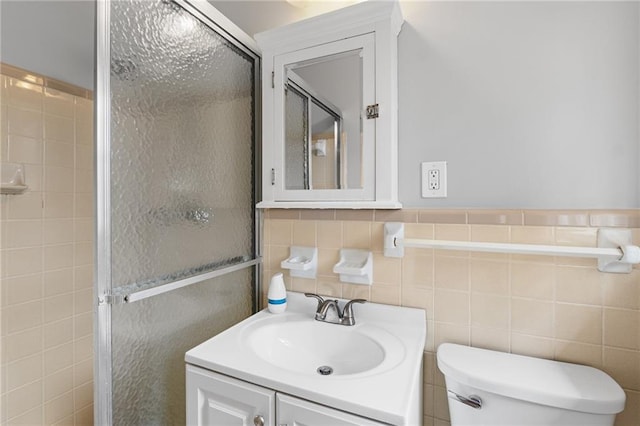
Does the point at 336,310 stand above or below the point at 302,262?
below

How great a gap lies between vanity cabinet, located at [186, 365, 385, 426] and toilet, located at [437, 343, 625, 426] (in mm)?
354

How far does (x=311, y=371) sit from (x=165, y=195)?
731 mm

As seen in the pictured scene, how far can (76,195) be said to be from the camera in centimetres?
153

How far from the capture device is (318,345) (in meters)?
1.05

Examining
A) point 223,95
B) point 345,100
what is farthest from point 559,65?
point 223,95

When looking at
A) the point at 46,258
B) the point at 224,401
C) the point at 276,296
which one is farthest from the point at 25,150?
the point at 224,401

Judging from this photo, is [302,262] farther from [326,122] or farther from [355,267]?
[326,122]

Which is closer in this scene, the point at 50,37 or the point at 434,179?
the point at 434,179

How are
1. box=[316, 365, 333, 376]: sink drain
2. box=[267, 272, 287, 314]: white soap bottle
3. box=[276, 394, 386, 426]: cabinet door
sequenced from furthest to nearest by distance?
1. box=[267, 272, 287, 314]: white soap bottle
2. box=[316, 365, 333, 376]: sink drain
3. box=[276, 394, 386, 426]: cabinet door

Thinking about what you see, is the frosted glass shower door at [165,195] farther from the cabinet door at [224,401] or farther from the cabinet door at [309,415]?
the cabinet door at [309,415]

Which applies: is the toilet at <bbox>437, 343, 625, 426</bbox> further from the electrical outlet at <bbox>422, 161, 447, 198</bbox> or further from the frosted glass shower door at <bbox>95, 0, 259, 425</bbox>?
the frosted glass shower door at <bbox>95, 0, 259, 425</bbox>

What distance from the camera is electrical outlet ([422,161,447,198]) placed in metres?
1.04

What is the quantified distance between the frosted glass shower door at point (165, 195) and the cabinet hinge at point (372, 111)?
54 centimetres

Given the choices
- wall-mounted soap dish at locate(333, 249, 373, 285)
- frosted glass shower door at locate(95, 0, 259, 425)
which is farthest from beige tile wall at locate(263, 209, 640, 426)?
frosted glass shower door at locate(95, 0, 259, 425)
